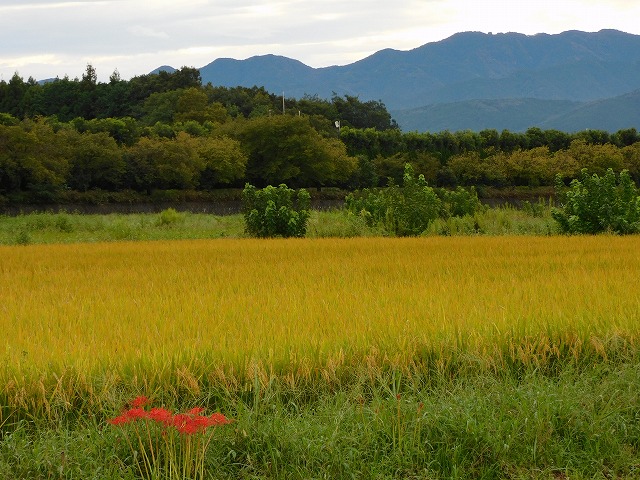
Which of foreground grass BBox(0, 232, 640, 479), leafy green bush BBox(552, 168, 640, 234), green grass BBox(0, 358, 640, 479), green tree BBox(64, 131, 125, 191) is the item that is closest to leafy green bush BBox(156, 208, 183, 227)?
leafy green bush BBox(552, 168, 640, 234)

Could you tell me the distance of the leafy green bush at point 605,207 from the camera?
17625 millimetres

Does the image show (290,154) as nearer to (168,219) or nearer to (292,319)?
(168,219)

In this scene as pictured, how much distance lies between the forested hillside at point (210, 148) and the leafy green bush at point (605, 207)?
28.0 m

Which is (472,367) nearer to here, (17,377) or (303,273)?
(17,377)

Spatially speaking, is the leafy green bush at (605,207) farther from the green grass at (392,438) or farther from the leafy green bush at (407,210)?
the green grass at (392,438)

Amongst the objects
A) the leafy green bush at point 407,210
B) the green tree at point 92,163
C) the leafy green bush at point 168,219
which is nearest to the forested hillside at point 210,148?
the green tree at point 92,163

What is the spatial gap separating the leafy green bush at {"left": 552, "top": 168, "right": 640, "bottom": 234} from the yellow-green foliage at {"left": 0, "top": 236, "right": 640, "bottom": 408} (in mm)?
A: 7315

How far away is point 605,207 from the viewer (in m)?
17.6

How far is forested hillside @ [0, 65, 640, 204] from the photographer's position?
141 feet

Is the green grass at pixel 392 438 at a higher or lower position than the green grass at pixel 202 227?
higher

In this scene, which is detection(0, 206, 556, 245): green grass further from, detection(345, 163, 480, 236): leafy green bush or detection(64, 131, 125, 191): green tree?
detection(64, 131, 125, 191): green tree

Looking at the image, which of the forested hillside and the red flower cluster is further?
the forested hillside

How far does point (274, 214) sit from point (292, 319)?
14.2 meters

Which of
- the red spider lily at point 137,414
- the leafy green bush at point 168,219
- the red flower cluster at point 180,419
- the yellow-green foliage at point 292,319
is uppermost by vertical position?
the red spider lily at point 137,414
